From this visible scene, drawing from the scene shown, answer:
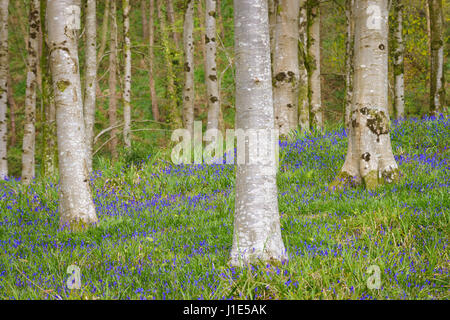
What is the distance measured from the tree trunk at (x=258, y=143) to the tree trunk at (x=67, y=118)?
2916 millimetres

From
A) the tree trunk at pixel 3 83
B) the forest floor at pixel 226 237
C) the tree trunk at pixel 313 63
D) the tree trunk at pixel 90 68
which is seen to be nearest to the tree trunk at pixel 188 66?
the tree trunk at pixel 90 68

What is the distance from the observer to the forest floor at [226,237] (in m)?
3.30

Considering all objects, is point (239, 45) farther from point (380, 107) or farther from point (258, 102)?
point (380, 107)

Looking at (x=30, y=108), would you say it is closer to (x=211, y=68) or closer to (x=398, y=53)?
(x=211, y=68)

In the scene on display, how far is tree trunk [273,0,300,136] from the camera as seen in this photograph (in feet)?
30.9

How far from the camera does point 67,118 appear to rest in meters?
5.61

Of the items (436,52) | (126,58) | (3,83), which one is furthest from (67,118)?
(436,52)

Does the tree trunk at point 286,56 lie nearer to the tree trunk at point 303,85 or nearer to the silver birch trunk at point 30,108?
the tree trunk at point 303,85

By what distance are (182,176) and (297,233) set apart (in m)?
3.91

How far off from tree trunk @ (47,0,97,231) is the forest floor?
0.38m

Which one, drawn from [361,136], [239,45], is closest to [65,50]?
[239,45]

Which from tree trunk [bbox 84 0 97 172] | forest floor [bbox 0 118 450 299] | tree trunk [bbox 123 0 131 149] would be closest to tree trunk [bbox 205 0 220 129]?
tree trunk [bbox 84 0 97 172]
